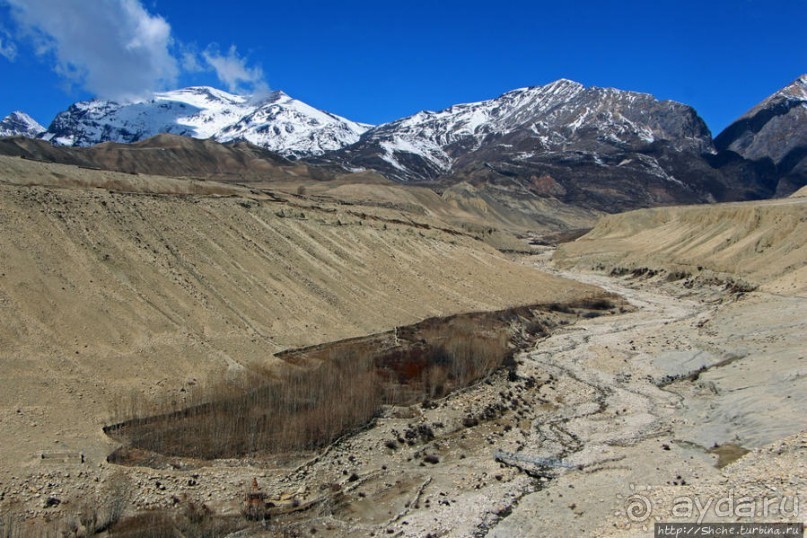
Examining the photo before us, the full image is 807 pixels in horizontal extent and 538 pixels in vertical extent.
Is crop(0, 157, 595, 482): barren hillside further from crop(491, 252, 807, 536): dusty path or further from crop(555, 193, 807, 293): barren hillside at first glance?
crop(555, 193, 807, 293): barren hillside

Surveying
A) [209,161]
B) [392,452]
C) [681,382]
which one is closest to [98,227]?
[392,452]

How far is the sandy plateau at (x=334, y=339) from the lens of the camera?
60.0 feet

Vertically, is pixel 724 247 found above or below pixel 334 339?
above

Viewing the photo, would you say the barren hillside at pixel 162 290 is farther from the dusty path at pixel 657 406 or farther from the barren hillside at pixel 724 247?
the barren hillside at pixel 724 247

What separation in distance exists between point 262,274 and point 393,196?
9325cm

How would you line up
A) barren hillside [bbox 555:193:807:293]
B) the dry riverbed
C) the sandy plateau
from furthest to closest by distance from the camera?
barren hillside [bbox 555:193:807:293] < the sandy plateau < the dry riverbed

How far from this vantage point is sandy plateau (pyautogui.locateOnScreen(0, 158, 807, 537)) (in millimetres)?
18297

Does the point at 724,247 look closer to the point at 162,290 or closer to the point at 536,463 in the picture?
the point at 536,463

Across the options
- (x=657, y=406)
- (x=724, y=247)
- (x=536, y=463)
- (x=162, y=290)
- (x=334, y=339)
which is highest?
(x=724, y=247)

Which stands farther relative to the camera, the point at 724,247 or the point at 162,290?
the point at 724,247

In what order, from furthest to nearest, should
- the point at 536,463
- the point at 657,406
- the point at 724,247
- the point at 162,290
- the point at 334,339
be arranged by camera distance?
the point at 724,247 < the point at 334,339 < the point at 162,290 < the point at 657,406 < the point at 536,463

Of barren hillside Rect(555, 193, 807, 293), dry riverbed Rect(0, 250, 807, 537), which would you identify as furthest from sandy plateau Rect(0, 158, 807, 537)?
barren hillside Rect(555, 193, 807, 293)

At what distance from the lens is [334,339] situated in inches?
1427

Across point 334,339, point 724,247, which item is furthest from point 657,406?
point 724,247
